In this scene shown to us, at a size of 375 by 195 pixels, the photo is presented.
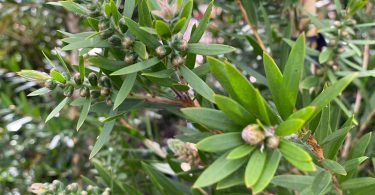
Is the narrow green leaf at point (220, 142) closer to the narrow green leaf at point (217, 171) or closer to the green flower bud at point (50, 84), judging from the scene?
the narrow green leaf at point (217, 171)

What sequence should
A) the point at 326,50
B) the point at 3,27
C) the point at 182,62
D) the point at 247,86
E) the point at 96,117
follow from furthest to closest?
1. the point at 3,27
2. the point at 96,117
3. the point at 326,50
4. the point at 182,62
5. the point at 247,86

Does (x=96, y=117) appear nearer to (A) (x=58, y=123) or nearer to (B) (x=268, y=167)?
(A) (x=58, y=123)

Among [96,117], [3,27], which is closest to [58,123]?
[96,117]

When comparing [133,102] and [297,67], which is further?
[133,102]

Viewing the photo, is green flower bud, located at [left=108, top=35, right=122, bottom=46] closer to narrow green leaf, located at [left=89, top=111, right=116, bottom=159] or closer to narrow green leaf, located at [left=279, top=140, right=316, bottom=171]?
narrow green leaf, located at [left=89, top=111, right=116, bottom=159]

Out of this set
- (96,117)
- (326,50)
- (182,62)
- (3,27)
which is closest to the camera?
(182,62)

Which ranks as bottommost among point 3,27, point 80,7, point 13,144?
point 13,144

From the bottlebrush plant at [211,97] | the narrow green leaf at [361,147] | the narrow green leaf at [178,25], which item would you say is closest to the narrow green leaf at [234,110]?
the bottlebrush plant at [211,97]

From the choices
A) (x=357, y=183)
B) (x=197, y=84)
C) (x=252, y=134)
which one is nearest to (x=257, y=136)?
(x=252, y=134)
